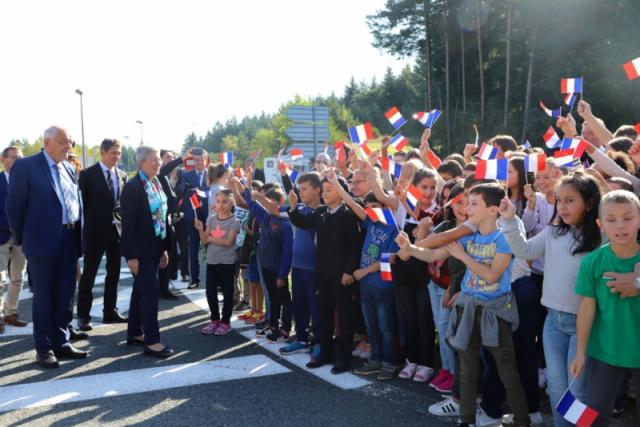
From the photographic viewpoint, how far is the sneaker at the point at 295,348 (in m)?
5.84

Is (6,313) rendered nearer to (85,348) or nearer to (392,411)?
(85,348)

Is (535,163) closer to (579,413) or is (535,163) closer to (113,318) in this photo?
(579,413)

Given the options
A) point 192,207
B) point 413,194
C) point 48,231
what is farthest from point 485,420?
point 192,207

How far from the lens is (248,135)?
398ft

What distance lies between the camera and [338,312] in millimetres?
5383

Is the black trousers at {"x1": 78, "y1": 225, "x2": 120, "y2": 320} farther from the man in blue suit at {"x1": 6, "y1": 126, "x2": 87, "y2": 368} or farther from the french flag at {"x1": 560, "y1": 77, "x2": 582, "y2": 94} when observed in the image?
the french flag at {"x1": 560, "y1": 77, "x2": 582, "y2": 94}

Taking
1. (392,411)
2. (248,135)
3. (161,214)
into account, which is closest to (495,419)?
(392,411)

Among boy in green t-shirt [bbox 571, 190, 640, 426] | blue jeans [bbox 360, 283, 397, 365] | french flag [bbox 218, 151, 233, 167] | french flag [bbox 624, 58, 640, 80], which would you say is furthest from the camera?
french flag [bbox 218, 151, 233, 167]

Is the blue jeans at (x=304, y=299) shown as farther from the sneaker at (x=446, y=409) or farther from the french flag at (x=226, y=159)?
the french flag at (x=226, y=159)

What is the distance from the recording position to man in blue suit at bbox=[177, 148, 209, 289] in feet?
31.1

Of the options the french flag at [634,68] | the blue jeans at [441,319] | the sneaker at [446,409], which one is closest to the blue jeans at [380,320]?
the blue jeans at [441,319]

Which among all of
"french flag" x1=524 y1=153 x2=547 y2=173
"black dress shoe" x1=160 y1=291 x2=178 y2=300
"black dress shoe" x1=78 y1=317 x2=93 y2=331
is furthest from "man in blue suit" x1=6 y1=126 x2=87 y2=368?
"french flag" x1=524 y1=153 x2=547 y2=173

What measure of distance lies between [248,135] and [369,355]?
11828 centimetres

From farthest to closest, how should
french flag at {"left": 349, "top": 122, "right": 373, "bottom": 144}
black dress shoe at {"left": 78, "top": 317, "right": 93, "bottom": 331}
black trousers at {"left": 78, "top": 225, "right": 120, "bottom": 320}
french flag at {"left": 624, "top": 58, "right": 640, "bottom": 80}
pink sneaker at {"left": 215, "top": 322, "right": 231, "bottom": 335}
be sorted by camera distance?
black trousers at {"left": 78, "top": 225, "right": 120, "bottom": 320}
black dress shoe at {"left": 78, "top": 317, "right": 93, "bottom": 331}
pink sneaker at {"left": 215, "top": 322, "right": 231, "bottom": 335}
french flag at {"left": 349, "top": 122, "right": 373, "bottom": 144}
french flag at {"left": 624, "top": 58, "right": 640, "bottom": 80}
